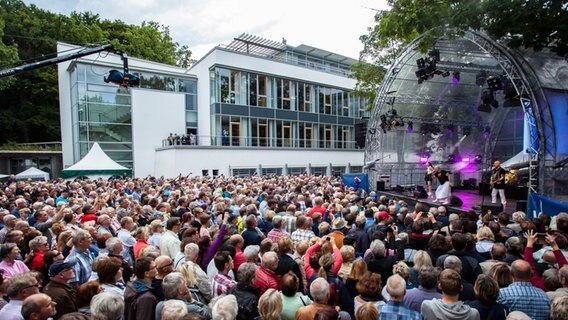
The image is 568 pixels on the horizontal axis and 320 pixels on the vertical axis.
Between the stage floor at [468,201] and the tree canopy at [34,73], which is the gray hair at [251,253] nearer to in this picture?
the stage floor at [468,201]

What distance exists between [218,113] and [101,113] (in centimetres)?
769

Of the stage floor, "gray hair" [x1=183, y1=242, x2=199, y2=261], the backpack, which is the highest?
"gray hair" [x1=183, y1=242, x2=199, y2=261]

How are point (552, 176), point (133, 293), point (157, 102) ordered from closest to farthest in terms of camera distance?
point (133, 293) < point (552, 176) < point (157, 102)

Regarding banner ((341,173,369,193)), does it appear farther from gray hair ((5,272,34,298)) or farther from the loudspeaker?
gray hair ((5,272,34,298))

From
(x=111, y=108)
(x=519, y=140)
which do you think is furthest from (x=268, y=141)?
(x=519, y=140)

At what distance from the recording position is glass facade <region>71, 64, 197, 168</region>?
866 inches

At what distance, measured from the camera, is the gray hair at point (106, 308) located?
253cm

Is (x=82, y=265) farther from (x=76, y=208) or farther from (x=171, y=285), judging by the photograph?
(x=76, y=208)

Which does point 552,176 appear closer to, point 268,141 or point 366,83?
point 366,83

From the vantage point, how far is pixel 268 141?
28.1m

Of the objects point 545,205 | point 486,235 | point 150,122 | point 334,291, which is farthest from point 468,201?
point 150,122

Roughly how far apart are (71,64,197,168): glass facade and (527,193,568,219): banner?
22.3 m

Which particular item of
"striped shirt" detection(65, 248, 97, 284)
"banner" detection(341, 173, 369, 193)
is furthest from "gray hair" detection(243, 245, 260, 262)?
"banner" detection(341, 173, 369, 193)

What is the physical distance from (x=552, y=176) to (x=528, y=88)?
248 centimetres
